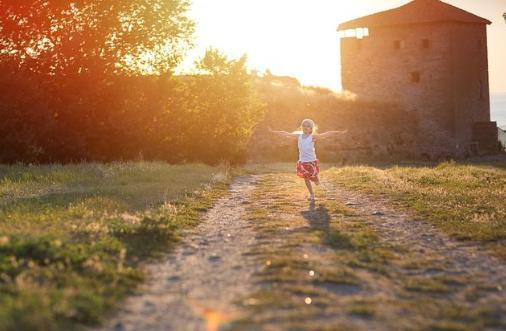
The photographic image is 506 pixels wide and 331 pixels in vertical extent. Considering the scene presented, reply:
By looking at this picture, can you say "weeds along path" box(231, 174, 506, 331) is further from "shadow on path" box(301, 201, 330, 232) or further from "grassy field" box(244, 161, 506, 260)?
"grassy field" box(244, 161, 506, 260)

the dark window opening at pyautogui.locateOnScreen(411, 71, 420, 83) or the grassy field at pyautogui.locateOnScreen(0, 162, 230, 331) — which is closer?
the grassy field at pyautogui.locateOnScreen(0, 162, 230, 331)

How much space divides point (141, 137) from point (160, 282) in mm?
23506

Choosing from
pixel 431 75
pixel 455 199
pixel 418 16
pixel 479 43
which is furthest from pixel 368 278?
pixel 479 43

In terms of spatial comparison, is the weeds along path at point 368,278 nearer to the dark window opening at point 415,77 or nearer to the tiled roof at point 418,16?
the dark window opening at point 415,77

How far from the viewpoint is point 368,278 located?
7.73m

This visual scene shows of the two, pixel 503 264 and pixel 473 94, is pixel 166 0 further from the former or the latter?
pixel 473 94

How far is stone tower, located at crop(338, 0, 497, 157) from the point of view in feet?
181

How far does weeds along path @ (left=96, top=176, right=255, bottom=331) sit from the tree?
64.2 ft

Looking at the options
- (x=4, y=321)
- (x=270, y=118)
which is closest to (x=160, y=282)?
(x=4, y=321)

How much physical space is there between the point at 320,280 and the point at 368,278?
0.67 meters

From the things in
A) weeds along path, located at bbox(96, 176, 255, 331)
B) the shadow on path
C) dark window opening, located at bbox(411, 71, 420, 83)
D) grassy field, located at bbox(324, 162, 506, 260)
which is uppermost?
dark window opening, located at bbox(411, 71, 420, 83)

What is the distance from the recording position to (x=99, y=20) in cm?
2964

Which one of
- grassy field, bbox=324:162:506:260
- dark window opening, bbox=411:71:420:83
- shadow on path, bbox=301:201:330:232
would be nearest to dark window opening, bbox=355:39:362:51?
dark window opening, bbox=411:71:420:83

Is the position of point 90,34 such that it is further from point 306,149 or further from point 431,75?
point 431,75
